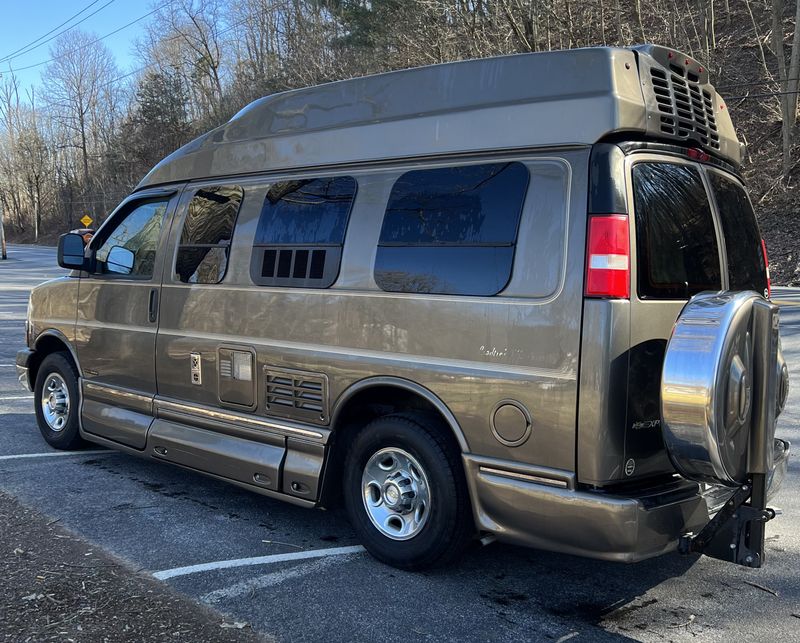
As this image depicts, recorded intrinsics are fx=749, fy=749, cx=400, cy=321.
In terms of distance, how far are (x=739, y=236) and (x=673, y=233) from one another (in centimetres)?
87

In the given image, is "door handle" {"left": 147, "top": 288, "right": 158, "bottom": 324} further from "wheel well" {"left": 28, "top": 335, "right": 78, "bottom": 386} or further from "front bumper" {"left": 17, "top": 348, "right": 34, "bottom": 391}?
"front bumper" {"left": 17, "top": 348, "right": 34, "bottom": 391}

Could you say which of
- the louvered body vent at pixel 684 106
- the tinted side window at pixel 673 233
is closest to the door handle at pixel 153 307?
the tinted side window at pixel 673 233

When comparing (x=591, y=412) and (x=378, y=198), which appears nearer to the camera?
(x=591, y=412)

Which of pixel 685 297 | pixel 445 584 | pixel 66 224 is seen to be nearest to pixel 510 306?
pixel 685 297

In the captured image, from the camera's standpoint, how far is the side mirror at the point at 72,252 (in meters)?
5.89

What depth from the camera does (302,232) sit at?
14.7ft

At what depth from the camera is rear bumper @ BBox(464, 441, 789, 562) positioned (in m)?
3.18

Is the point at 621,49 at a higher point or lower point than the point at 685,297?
higher

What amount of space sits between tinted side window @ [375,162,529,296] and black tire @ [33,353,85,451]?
338cm

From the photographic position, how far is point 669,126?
3.59 m

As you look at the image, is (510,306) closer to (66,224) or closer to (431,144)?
(431,144)

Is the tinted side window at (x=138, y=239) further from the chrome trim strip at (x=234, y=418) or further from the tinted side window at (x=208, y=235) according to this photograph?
the chrome trim strip at (x=234, y=418)

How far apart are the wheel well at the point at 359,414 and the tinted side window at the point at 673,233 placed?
1296 millimetres

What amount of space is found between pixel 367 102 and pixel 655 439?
2.40m
